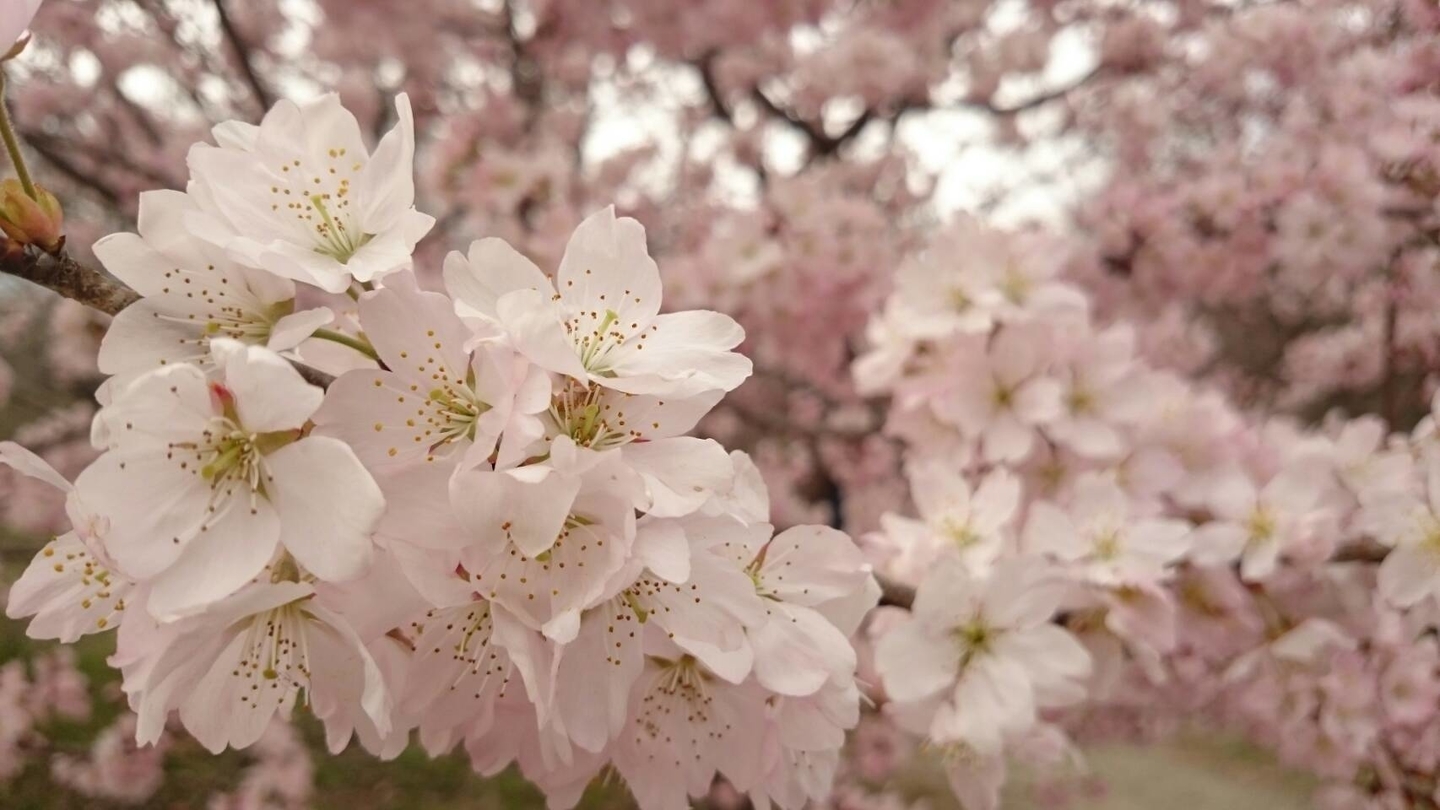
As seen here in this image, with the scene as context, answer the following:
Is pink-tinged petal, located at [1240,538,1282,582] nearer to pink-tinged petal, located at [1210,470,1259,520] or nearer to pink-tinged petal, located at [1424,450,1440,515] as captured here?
pink-tinged petal, located at [1210,470,1259,520]

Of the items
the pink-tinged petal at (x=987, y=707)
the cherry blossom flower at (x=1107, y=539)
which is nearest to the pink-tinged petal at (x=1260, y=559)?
the cherry blossom flower at (x=1107, y=539)

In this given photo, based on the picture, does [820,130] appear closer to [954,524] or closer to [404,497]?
[954,524]

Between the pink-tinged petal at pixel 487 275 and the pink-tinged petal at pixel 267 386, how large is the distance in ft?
0.44

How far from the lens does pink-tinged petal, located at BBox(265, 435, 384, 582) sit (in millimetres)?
553

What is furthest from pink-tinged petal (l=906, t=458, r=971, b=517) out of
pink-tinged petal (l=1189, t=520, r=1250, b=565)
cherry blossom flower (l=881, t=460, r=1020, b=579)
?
pink-tinged petal (l=1189, t=520, r=1250, b=565)

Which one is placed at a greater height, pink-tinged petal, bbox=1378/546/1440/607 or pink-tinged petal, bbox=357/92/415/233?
pink-tinged petal, bbox=357/92/415/233

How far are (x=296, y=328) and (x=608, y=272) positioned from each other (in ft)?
0.80

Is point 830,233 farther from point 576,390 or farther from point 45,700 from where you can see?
point 45,700

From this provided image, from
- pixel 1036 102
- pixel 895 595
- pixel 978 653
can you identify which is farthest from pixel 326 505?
pixel 1036 102

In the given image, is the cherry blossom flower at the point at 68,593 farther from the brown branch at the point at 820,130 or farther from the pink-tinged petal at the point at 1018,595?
the brown branch at the point at 820,130

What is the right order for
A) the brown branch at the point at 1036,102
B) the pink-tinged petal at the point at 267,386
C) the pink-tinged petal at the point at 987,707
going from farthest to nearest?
the brown branch at the point at 1036,102
the pink-tinged petal at the point at 987,707
the pink-tinged petal at the point at 267,386

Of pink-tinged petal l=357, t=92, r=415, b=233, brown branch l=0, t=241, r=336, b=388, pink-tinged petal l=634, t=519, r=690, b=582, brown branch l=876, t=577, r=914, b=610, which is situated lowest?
brown branch l=876, t=577, r=914, b=610

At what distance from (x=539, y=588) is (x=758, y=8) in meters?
3.64

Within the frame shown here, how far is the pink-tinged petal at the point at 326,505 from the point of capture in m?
0.55
